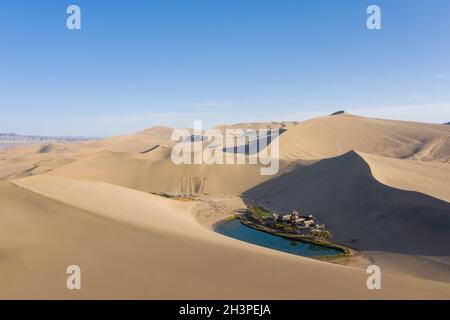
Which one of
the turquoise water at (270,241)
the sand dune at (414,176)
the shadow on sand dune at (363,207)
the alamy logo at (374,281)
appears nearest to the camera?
the alamy logo at (374,281)

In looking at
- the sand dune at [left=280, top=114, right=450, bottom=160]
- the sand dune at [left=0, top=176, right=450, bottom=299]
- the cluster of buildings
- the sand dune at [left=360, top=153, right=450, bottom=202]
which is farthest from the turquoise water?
the sand dune at [left=280, top=114, right=450, bottom=160]

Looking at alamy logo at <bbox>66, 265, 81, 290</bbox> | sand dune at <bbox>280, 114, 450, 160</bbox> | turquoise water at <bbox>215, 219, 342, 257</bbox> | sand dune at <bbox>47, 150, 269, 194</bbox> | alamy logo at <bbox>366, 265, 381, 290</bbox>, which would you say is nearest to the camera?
alamy logo at <bbox>66, 265, 81, 290</bbox>

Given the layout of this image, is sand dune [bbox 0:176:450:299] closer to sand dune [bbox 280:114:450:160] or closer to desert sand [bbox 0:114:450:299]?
desert sand [bbox 0:114:450:299]

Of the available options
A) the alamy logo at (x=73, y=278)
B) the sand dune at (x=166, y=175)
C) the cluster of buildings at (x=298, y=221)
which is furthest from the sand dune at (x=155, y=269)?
the sand dune at (x=166, y=175)

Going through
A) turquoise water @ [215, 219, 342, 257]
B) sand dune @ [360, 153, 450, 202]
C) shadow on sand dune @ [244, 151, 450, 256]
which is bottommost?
turquoise water @ [215, 219, 342, 257]

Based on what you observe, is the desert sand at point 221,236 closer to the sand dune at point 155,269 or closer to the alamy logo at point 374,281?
the sand dune at point 155,269
